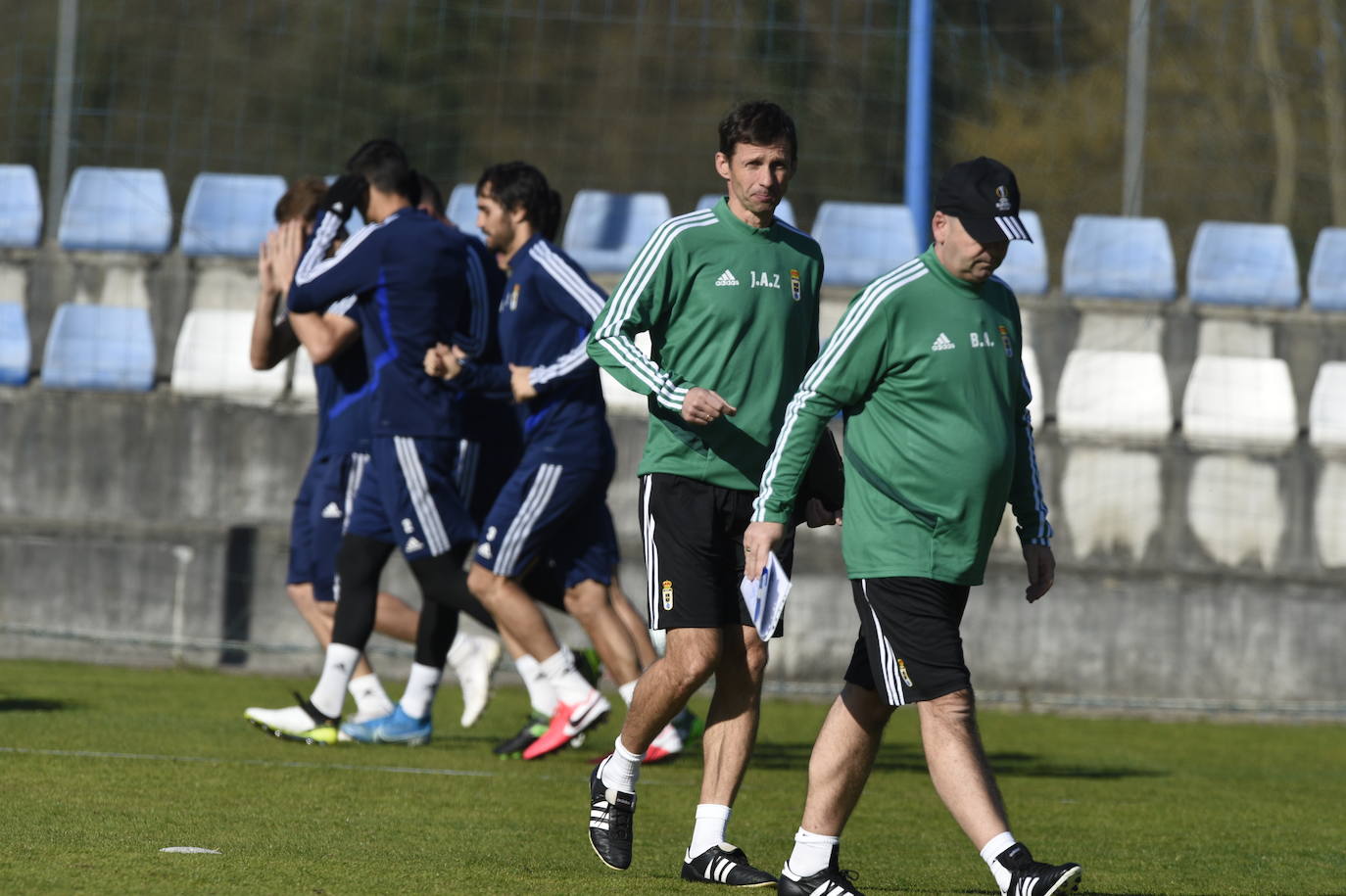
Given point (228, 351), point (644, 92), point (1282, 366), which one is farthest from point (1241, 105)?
point (228, 351)

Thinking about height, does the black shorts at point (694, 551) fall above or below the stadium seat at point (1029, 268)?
below

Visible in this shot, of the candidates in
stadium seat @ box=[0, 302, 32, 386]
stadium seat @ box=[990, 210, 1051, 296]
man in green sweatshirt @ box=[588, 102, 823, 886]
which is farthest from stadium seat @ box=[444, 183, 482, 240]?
man in green sweatshirt @ box=[588, 102, 823, 886]

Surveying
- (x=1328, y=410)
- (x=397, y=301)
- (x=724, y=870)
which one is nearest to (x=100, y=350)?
(x=397, y=301)

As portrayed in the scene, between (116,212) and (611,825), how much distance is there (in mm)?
8674

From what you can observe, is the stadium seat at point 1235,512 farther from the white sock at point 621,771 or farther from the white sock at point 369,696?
the white sock at point 621,771

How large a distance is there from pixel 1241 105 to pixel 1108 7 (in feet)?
4.01

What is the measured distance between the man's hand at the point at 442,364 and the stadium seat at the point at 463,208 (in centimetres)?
533

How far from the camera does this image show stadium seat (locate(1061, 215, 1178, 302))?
1234cm

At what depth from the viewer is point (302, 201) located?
856 cm

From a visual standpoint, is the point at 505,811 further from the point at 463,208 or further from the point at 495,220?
the point at 463,208

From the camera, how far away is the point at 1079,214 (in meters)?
13.2

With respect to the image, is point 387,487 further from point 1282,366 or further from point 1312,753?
point 1282,366

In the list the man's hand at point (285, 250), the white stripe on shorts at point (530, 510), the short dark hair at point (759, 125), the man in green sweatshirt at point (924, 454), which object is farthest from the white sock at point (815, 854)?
the man's hand at point (285, 250)

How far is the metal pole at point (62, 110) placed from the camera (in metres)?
13.2
